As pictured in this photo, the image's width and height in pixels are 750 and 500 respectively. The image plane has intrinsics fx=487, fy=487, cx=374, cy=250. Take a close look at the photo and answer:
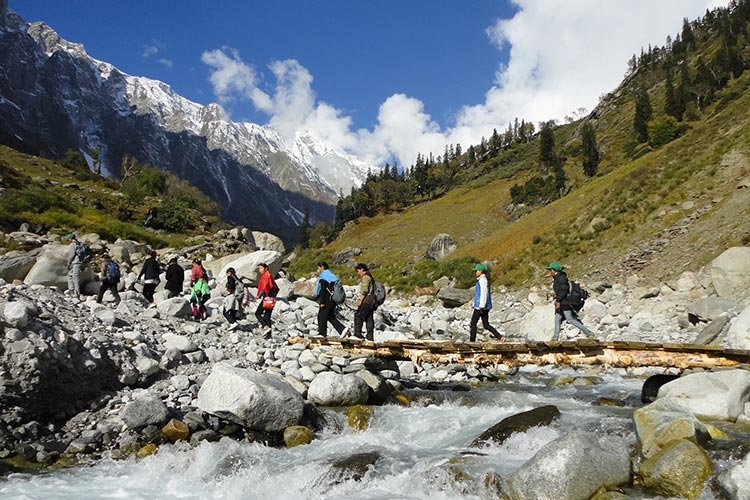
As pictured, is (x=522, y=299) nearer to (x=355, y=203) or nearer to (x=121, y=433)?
(x=121, y=433)

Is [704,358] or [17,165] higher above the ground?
[17,165]

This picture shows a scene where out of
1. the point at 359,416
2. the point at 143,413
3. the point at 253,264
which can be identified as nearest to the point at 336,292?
the point at 359,416

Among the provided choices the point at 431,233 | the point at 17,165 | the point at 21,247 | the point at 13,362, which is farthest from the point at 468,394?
the point at 431,233

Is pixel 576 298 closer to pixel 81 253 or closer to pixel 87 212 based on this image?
pixel 81 253

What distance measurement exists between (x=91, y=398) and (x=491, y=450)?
7.45 m

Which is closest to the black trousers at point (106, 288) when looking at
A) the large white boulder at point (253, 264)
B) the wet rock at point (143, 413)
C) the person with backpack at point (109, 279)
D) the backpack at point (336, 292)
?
the person with backpack at point (109, 279)

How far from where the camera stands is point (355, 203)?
140750 mm

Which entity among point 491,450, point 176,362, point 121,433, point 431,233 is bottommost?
Result: point 491,450

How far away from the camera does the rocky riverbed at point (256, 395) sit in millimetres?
6449

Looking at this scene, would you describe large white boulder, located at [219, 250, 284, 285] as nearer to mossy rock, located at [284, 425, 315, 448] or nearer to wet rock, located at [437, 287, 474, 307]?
mossy rock, located at [284, 425, 315, 448]

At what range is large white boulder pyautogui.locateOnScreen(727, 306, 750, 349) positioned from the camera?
1214 centimetres

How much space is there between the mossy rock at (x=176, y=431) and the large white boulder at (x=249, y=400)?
50 centimetres

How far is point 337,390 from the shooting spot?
10.8 metres

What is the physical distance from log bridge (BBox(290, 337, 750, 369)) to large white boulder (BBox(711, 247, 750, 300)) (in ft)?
35.1
